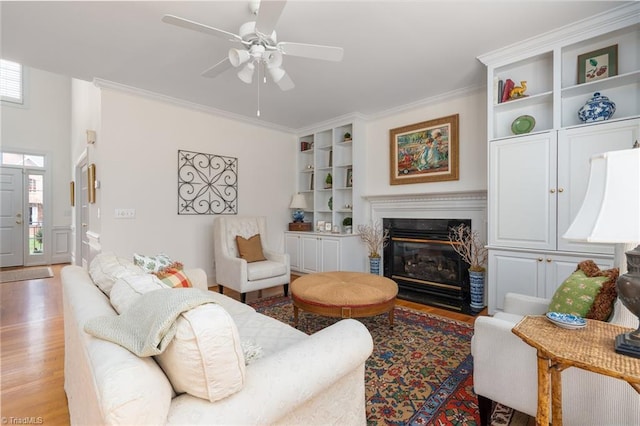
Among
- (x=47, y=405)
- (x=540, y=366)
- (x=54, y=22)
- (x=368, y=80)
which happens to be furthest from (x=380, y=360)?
(x=54, y=22)

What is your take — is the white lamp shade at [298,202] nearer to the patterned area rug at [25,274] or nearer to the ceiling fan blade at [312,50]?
the ceiling fan blade at [312,50]

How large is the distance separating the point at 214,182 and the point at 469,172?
3.41 meters

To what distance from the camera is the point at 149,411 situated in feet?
2.29

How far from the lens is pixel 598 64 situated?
2482 mm

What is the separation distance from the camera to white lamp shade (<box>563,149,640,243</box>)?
860 mm

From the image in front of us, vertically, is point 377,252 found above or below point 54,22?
below

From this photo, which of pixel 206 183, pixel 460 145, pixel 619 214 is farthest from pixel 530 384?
pixel 206 183

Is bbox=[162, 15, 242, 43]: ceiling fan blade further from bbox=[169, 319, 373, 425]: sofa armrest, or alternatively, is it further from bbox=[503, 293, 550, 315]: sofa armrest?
bbox=[503, 293, 550, 315]: sofa armrest

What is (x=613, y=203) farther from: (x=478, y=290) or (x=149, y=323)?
(x=478, y=290)

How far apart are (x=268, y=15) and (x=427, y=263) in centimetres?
345

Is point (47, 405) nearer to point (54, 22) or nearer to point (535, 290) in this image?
point (54, 22)

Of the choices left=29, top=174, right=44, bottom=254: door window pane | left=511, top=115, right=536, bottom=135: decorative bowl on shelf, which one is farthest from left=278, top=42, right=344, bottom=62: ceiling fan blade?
left=29, top=174, right=44, bottom=254: door window pane

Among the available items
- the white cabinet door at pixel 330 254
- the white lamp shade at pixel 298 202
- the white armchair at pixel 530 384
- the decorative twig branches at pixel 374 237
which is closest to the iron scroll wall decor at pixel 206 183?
the white lamp shade at pixel 298 202

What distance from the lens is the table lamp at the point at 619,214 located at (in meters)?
0.86
